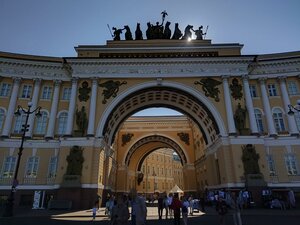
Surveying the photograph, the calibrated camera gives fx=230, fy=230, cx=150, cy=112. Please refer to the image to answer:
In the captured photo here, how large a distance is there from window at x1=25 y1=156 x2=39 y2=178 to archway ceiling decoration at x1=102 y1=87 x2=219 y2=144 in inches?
292

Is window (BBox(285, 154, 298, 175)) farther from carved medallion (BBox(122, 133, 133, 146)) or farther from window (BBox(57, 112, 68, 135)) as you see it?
carved medallion (BBox(122, 133, 133, 146))

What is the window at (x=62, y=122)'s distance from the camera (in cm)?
2477

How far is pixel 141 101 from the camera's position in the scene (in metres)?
28.7

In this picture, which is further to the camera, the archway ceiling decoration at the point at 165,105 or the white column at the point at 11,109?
the archway ceiling decoration at the point at 165,105

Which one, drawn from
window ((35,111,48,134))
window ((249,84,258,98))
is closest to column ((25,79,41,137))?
window ((35,111,48,134))

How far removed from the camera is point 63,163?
22.1 meters

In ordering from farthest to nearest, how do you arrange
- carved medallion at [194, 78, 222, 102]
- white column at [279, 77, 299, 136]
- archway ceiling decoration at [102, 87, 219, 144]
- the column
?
1. archway ceiling decoration at [102, 87, 219, 144]
2. carved medallion at [194, 78, 222, 102]
3. the column
4. white column at [279, 77, 299, 136]

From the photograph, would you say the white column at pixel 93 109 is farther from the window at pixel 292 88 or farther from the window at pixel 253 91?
the window at pixel 292 88

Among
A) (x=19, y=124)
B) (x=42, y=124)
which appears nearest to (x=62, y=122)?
(x=42, y=124)

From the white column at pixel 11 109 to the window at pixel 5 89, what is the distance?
0.80m

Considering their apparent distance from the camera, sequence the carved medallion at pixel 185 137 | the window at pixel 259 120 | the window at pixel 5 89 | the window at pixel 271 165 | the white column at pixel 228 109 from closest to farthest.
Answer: the window at pixel 271 165 → the white column at pixel 228 109 → the window at pixel 259 120 → the window at pixel 5 89 → the carved medallion at pixel 185 137

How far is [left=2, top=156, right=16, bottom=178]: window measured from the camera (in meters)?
22.7

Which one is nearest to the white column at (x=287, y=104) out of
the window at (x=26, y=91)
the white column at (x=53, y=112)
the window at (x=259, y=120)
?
the window at (x=259, y=120)

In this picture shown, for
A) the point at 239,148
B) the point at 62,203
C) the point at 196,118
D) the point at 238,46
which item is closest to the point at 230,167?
the point at 239,148
